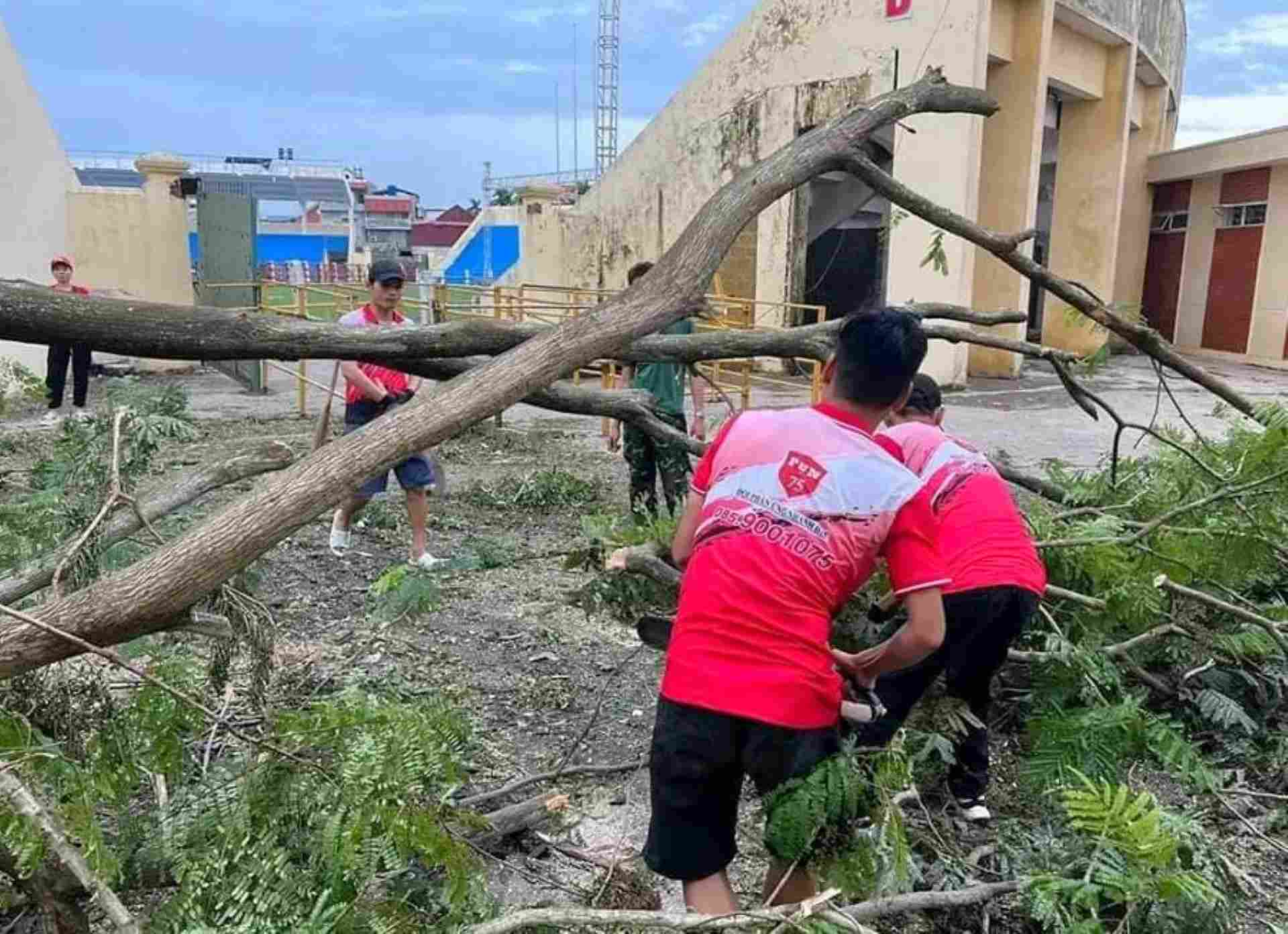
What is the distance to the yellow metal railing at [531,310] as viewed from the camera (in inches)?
376

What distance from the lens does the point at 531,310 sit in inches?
452

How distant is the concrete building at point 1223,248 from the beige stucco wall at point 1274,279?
0.02m

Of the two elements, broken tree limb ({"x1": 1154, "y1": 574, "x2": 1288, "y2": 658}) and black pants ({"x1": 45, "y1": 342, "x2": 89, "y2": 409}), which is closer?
broken tree limb ({"x1": 1154, "y1": 574, "x2": 1288, "y2": 658})

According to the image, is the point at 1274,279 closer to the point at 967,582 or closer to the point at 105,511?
the point at 967,582

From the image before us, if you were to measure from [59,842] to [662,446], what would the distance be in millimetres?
4520

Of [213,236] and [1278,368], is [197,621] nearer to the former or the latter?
[213,236]

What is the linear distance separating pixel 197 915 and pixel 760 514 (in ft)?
4.33

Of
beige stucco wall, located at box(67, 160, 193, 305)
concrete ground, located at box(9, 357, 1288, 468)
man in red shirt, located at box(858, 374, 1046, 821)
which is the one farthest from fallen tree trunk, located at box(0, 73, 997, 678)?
beige stucco wall, located at box(67, 160, 193, 305)

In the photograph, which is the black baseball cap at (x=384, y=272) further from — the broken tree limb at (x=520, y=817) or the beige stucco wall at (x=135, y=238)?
the beige stucco wall at (x=135, y=238)

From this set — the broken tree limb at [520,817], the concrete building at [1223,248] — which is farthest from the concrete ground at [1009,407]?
the broken tree limb at [520,817]

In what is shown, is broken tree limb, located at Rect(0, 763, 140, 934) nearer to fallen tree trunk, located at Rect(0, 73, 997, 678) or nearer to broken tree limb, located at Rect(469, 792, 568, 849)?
fallen tree trunk, located at Rect(0, 73, 997, 678)

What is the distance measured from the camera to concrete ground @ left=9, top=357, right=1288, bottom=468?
10.0m

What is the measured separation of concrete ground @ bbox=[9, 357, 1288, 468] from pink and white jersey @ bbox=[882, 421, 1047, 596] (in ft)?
18.3

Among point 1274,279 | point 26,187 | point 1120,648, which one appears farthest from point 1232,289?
point 26,187
